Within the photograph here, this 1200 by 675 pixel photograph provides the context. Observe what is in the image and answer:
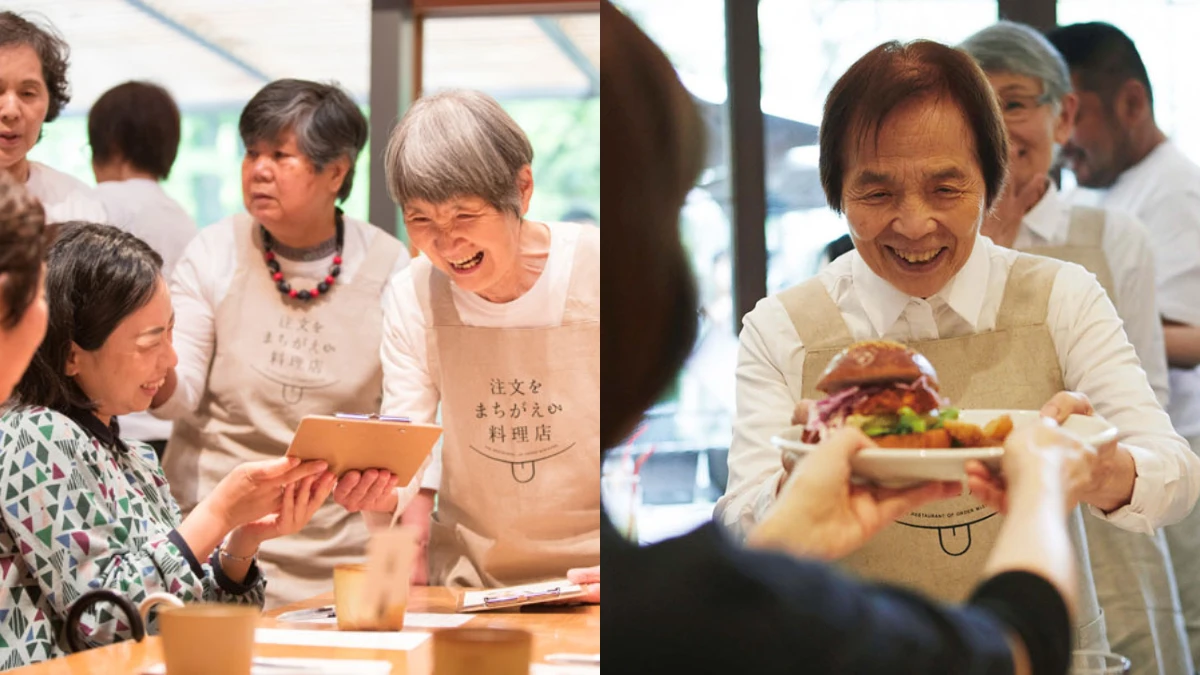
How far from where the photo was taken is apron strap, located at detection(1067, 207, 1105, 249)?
44.6 inches

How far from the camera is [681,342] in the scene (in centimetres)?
114

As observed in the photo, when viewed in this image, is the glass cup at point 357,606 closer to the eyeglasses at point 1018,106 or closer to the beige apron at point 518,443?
the beige apron at point 518,443

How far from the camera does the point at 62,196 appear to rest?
2529mm

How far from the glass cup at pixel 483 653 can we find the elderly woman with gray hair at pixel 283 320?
4.35 feet

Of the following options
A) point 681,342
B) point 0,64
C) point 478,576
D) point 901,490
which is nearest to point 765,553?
point 901,490

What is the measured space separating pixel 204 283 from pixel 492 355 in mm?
753

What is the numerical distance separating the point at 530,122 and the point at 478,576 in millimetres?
1452

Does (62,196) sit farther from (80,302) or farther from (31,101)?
(80,302)

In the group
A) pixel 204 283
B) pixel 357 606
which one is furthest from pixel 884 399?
pixel 204 283

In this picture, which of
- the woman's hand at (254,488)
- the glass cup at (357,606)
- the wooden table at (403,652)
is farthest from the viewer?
the woman's hand at (254,488)

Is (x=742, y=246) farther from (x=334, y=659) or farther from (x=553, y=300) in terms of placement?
(x=553, y=300)

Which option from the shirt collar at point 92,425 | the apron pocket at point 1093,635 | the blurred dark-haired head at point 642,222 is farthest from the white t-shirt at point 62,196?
the apron pocket at point 1093,635

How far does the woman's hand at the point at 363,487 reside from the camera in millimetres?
1757

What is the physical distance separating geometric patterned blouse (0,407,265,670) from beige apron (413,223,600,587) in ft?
1.57
